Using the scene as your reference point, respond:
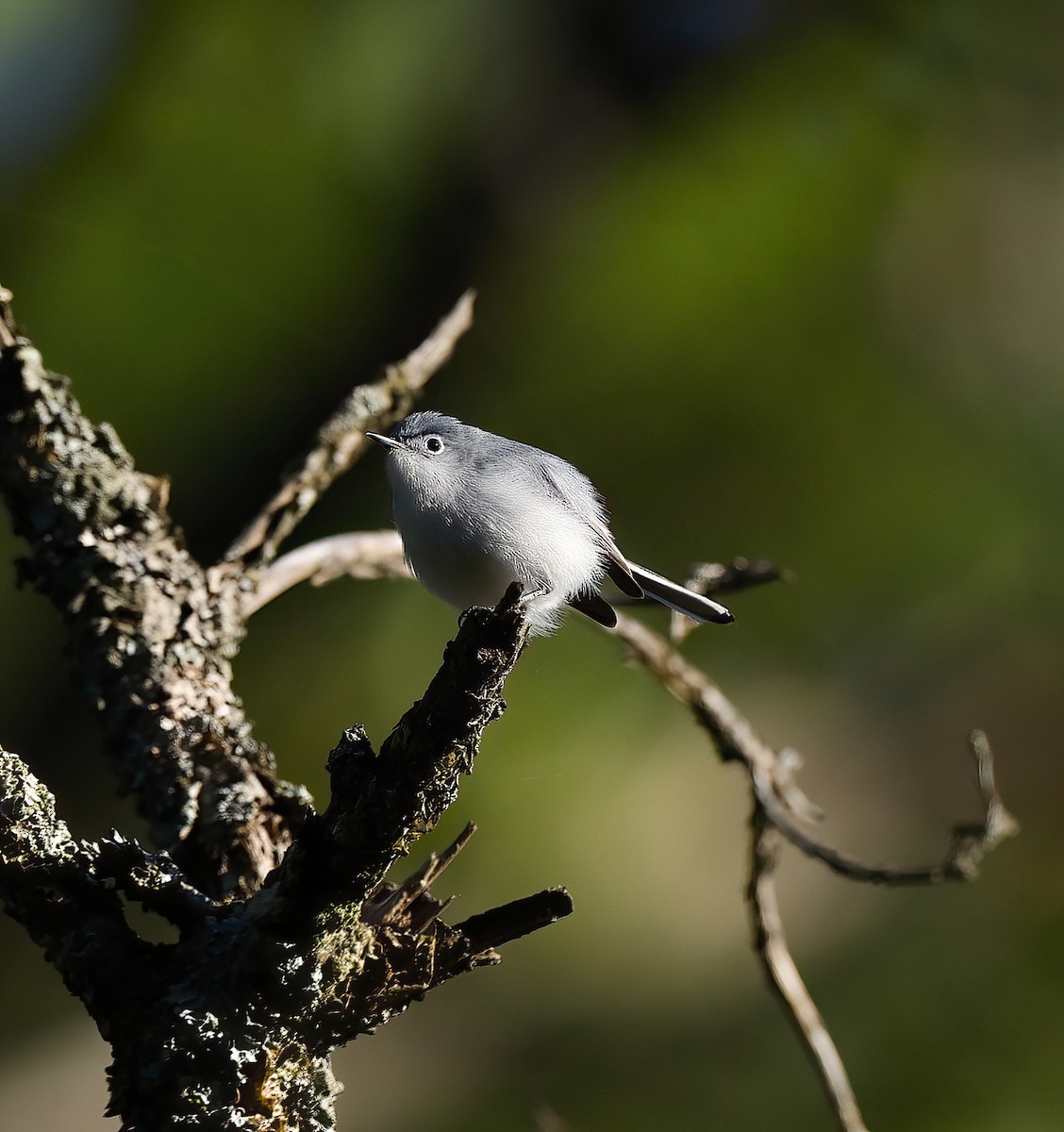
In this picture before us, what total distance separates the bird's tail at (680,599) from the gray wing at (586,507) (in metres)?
0.03

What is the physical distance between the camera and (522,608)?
4.12 ft

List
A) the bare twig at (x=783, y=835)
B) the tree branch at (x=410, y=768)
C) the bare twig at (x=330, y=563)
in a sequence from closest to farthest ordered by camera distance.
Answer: the tree branch at (x=410, y=768) < the bare twig at (x=783, y=835) < the bare twig at (x=330, y=563)

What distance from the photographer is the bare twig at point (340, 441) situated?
6.77 feet

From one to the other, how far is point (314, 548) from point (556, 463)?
1.74 feet

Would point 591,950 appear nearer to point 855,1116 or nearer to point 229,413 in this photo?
point 855,1116

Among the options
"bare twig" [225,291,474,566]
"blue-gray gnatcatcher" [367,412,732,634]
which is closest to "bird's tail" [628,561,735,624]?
"blue-gray gnatcatcher" [367,412,732,634]

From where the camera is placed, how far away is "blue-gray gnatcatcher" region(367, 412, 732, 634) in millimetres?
1787

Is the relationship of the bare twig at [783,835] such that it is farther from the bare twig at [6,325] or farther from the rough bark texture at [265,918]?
the bare twig at [6,325]

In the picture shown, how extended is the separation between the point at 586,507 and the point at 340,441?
0.51 metres

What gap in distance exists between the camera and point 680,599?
2104 mm

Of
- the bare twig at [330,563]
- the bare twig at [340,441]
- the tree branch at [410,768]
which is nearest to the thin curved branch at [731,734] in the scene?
the bare twig at [330,563]

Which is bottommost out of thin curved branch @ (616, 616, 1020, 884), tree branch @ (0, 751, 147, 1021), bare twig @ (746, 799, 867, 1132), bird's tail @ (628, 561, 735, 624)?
tree branch @ (0, 751, 147, 1021)

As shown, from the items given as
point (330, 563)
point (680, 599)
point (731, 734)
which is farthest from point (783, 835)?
point (330, 563)

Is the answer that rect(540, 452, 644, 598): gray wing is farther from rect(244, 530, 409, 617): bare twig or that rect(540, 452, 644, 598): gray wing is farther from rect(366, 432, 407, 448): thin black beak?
rect(244, 530, 409, 617): bare twig
